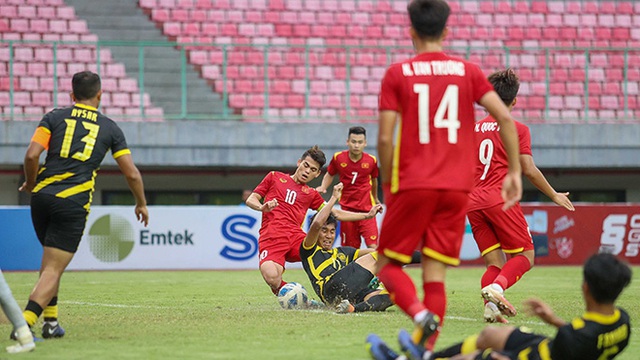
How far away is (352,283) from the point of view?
9766 mm

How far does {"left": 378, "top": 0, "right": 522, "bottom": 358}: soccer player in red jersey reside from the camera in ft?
19.5

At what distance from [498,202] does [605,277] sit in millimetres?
3748

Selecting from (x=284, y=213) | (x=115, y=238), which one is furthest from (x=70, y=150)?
(x=115, y=238)

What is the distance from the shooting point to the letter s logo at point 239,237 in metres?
19.1

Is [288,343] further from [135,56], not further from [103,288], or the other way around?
[135,56]

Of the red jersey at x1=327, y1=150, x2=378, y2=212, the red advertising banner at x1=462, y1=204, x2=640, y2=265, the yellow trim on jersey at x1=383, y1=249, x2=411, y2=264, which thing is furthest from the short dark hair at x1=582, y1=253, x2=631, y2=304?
the red advertising banner at x1=462, y1=204, x2=640, y2=265

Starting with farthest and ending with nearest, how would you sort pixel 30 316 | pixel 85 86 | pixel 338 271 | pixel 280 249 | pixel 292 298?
pixel 280 249 < pixel 292 298 < pixel 338 271 < pixel 85 86 < pixel 30 316

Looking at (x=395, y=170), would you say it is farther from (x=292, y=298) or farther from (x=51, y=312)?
(x=292, y=298)

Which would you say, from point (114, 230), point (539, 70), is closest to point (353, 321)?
point (114, 230)

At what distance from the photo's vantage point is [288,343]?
7156 mm

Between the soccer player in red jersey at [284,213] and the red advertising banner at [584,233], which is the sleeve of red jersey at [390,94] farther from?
the red advertising banner at [584,233]

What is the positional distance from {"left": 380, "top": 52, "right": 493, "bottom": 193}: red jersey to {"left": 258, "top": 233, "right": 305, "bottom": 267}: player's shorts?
16.1 feet

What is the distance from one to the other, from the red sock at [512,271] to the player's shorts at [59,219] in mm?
3525

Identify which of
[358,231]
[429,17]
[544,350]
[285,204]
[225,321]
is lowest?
[358,231]
